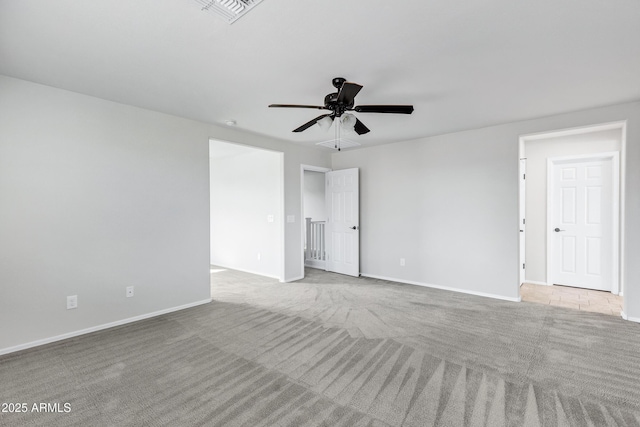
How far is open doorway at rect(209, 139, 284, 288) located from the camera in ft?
18.2

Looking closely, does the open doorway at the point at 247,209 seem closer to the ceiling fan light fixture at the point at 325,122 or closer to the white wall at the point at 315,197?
the white wall at the point at 315,197

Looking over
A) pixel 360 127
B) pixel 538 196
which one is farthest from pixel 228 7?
pixel 538 196

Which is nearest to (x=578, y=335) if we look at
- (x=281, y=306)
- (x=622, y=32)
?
(x=622, y=32)

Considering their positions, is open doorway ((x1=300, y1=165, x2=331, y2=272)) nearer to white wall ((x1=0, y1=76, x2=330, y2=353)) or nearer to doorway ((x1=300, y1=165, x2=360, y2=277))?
doorway ((x1=300, y1=165, x2=360, y2=277))

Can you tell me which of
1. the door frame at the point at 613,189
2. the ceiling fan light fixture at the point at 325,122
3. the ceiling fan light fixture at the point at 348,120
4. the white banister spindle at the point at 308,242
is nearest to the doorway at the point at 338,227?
the white banister spindle at the point at 308,242

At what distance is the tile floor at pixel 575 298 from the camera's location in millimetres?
3957

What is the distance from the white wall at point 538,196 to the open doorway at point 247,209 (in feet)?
14.0

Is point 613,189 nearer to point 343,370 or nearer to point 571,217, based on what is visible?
point 571,217

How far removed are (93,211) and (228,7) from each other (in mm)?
2670

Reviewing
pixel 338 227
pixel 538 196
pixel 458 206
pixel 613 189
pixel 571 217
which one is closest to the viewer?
pixel 613 189

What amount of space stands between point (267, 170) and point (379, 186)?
216 centimetres

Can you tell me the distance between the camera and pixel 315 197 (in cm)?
783

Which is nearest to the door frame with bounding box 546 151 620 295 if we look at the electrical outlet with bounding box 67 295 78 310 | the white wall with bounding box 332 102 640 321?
the white wall with bounding box 332 102 640 321

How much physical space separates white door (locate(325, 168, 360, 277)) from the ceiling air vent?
13.4 ft
